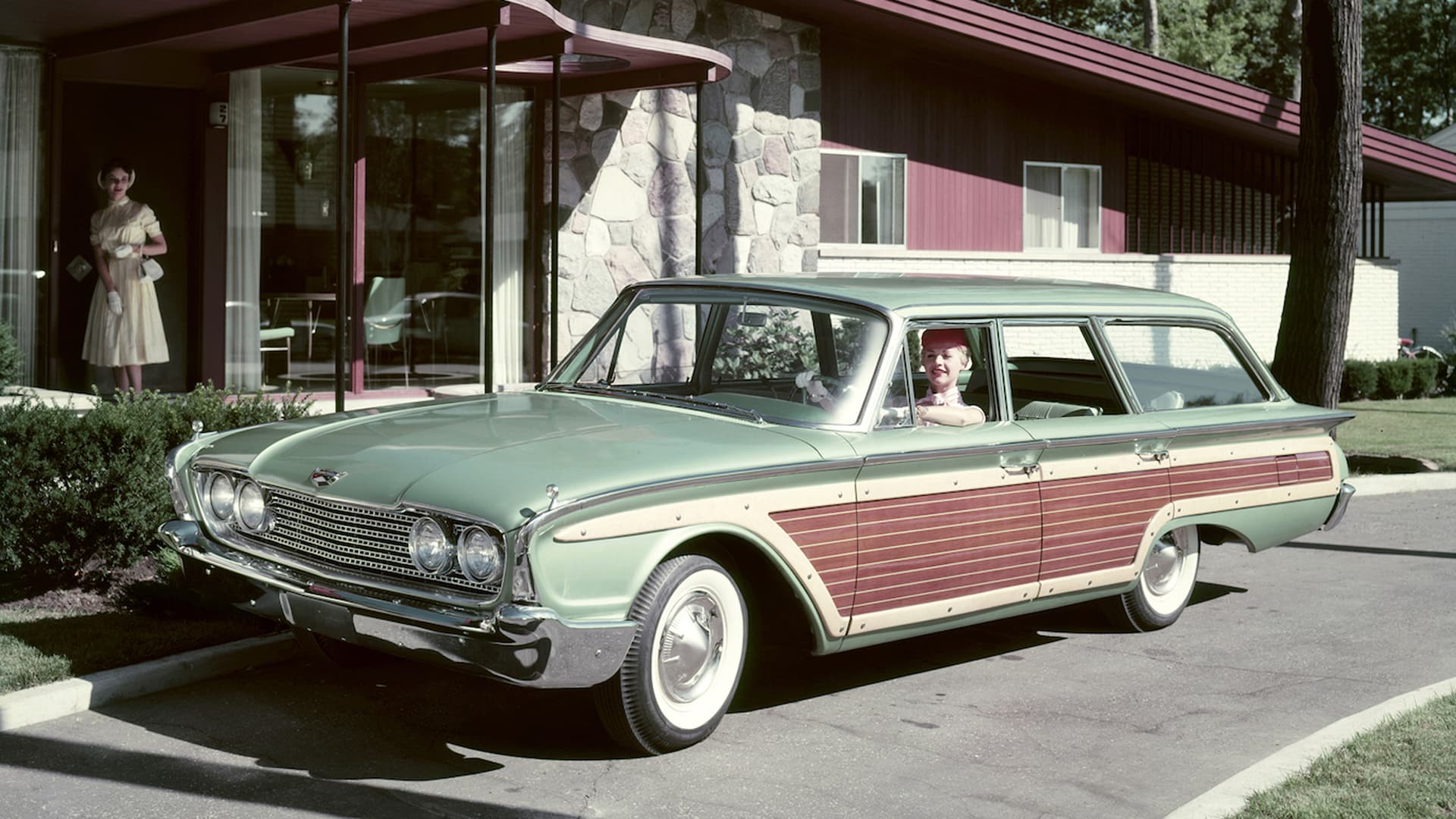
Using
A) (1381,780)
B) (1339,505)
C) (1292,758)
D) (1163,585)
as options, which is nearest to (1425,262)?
(1339,505)

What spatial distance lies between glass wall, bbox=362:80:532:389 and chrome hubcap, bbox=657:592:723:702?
28.8 feet

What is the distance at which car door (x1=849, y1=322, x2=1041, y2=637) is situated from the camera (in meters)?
5.95

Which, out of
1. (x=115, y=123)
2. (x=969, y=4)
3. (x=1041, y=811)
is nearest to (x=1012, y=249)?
(x=969, y=4)

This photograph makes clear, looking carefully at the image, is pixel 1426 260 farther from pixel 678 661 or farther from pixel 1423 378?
pixel 678 661

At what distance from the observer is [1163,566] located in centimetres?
773

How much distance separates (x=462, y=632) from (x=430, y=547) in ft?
1.05

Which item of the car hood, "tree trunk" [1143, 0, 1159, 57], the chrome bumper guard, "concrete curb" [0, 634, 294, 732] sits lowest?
"concrete curb" [0, 634, 294, 732]

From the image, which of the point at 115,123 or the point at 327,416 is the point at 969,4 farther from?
the point at 327,416

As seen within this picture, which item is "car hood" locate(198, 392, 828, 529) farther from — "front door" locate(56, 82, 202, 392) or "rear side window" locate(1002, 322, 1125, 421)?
"front door" locate(56, 82, 202, 392)

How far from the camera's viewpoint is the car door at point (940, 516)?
5.95 metres

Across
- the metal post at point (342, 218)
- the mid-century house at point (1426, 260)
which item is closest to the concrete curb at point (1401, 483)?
the metal post at point (342, 218)

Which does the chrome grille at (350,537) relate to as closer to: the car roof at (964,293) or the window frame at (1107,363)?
the car roof at (964,293)

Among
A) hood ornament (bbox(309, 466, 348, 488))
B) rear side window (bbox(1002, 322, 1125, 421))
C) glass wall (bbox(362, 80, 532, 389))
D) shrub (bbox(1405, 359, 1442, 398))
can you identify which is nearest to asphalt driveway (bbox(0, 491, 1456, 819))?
hood ornament (bbox(309, 466, 348, 488))

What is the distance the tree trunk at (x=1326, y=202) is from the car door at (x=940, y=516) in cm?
814
